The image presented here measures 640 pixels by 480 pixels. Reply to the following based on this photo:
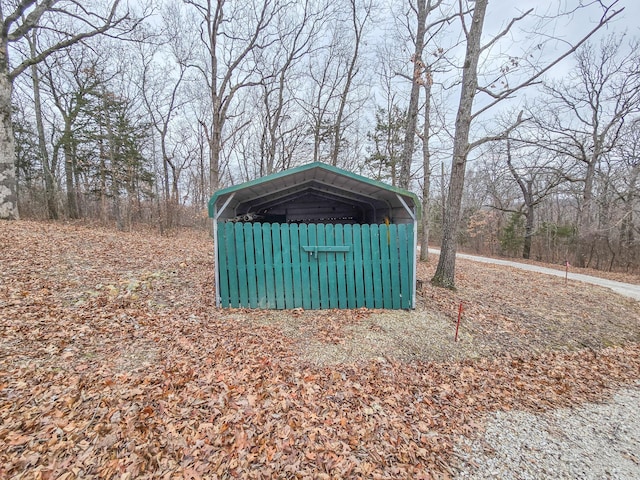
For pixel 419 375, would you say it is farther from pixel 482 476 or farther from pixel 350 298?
pixel 350 298

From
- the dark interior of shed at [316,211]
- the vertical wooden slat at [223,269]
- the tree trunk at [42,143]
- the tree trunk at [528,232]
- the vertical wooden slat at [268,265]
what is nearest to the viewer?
the vertical wooden slat at [223,269]

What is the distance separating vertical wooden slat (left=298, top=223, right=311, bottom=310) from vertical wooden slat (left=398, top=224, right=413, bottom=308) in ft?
5.73

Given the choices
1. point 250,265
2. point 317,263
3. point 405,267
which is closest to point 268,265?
point 250,265

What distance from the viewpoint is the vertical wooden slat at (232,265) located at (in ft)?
15.6

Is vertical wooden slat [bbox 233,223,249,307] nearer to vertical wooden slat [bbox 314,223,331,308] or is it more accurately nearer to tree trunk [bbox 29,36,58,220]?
vertical wooden slat [bbox 314,223,331,308]

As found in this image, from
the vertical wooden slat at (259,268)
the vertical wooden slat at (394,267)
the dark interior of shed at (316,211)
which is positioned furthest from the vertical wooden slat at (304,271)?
the dark interior of shed at (316,211)

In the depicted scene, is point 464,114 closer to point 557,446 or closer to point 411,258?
point 411,258

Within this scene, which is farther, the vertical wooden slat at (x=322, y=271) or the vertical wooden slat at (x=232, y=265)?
the vertical wooden slat at (x=322, y=271)

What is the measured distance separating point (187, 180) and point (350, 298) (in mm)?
24326

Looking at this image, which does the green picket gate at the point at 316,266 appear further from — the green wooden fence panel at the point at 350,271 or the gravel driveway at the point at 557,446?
the gravel driveway at the point at 557,446

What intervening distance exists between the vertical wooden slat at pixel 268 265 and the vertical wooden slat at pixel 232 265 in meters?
0.53

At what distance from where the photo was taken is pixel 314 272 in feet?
16.3

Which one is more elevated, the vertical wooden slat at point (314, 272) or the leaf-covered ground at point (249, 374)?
the vertical wooden slat at point (314, 272)

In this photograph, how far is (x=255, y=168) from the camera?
82.9ft
